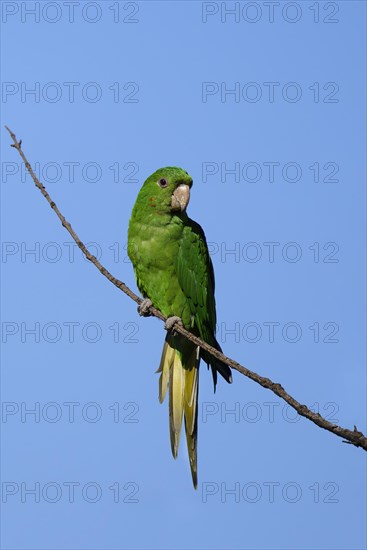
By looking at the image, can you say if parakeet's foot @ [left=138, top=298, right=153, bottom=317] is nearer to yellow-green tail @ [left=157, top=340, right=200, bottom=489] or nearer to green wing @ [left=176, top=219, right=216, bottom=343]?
green wing @ [left=176, top=219, right=216, bottom=343]

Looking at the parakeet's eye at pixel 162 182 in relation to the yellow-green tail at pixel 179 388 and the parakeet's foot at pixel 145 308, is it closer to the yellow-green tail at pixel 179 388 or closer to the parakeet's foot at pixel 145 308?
the parakeet's foot at pixel 145 308

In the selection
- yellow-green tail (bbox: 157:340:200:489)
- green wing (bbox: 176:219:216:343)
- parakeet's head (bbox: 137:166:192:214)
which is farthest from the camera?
green wing (bbox: 176:219:216:343)

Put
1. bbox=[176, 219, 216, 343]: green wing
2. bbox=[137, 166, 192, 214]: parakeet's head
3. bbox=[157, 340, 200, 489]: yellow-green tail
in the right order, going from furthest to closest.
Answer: bbox=[176, 219, 216, 343]: green wing → bbox=[157, 340, 200, 489]: yellow-green tail → bbox=[137, 166, 192, 214]: parakeet's head

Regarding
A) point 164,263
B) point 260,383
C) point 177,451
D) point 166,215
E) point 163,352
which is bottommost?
point 177,451

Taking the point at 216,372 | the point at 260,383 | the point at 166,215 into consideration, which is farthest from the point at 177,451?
the point at 260,383

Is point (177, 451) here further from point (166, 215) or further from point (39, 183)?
point (39, 183)

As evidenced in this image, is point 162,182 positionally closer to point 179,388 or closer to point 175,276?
point 175,276

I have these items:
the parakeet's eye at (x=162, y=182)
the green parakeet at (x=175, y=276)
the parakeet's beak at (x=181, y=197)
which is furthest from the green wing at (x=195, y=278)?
the parakeet's eye at (x=162, y=182)

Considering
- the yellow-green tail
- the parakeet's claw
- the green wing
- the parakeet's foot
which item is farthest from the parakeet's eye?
the yellow-green tail
